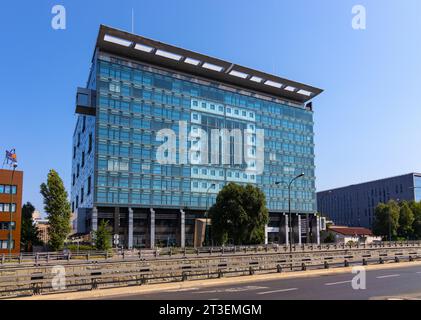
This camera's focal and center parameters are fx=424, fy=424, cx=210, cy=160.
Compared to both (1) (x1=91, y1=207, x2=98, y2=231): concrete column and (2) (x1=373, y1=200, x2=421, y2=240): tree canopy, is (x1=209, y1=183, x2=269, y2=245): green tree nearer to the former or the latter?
(1) (x1=91, y1=207, x2=98, y2=231): concrete column

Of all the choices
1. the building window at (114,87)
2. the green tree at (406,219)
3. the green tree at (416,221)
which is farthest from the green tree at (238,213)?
the green tree at (416,221)

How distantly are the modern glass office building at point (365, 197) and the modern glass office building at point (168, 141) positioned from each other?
194 feet

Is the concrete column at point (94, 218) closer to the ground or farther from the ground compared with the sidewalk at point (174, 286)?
farther from the ground

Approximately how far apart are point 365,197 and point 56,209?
15067 cm

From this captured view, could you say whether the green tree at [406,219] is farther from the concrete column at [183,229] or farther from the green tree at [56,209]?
the green tree at [56,209]

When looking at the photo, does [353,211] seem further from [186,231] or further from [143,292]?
[143,292]

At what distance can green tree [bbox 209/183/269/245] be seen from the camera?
208 ft

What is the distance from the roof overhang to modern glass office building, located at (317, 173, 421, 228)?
57.8 meters

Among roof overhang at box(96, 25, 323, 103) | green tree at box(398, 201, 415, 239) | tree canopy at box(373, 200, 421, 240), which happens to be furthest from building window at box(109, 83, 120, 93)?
green tree at box(398, 201, 415, 239)

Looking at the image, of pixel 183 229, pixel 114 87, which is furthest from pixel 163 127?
pixel 183 229

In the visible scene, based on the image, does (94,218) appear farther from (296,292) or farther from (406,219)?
(406,219)

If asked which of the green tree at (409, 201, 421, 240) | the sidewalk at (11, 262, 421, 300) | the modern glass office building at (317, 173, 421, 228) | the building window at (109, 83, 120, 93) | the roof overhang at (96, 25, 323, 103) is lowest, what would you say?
the sidewalk at (11, 262, 421, 300)

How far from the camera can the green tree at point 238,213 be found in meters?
63.5
